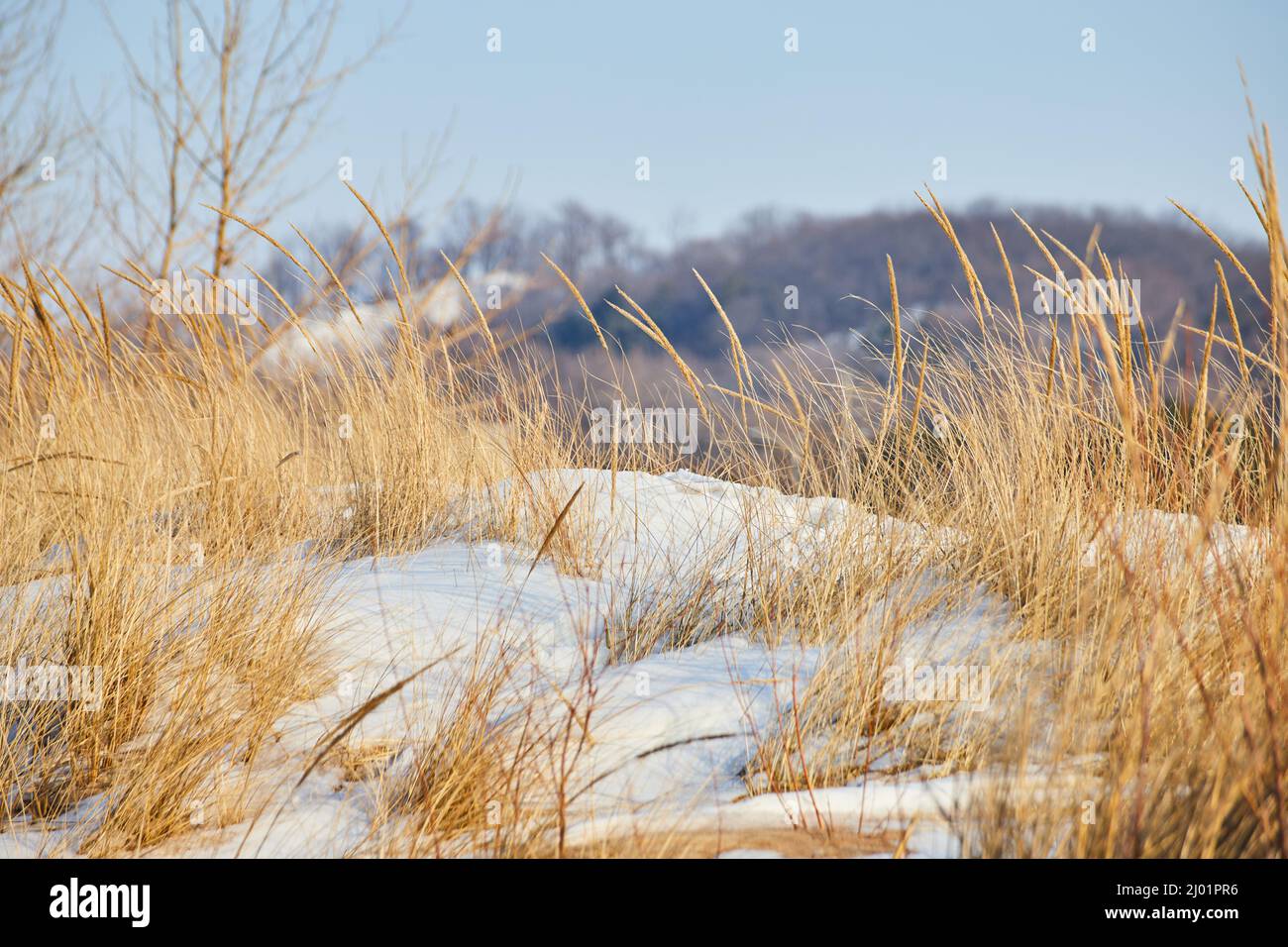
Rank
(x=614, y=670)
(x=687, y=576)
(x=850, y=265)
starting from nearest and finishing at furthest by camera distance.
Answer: (x=614, y=670)
(x=687, y=576)
(x=850, y=265)

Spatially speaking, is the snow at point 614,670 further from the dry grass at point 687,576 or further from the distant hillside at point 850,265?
the distant hillside at point 850,265

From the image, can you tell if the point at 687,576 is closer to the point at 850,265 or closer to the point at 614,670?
the point at 614,670

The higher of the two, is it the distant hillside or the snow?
the distant hillside

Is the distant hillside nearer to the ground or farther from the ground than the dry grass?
farther from the ground

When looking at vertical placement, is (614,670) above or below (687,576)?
below

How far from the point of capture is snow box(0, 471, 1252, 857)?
1264mm

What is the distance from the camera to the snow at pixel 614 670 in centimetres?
126

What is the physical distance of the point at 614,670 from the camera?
1.77 m

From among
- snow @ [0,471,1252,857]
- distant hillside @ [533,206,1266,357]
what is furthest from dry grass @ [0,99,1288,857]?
distant hillside @ [533,206,1266,357]

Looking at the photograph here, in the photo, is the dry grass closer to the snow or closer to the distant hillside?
the snow

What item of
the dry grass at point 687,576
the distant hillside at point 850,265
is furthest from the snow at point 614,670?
the distant hillside at point 850,265

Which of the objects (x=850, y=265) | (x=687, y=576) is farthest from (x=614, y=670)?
(x=850, y=265)

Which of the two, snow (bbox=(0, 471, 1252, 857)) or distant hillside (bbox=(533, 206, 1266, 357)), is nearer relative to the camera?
snow (bbox=(0, 471, 1252, 857))
